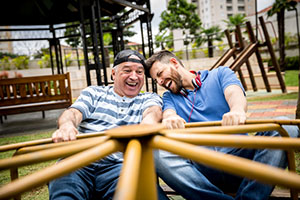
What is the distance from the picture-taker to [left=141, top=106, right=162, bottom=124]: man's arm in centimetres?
173

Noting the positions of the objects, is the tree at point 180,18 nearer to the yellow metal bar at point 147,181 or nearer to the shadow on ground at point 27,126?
the shadow on ground at point 27,126

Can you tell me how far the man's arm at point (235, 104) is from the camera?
129cm

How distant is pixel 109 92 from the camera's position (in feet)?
7.02

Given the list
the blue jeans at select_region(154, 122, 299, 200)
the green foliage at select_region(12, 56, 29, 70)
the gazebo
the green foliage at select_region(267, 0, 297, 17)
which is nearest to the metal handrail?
the blue jeans at select_region(154, 122, 299, 200)

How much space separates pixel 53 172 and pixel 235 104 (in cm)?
131

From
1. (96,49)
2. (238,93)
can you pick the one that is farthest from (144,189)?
(96,49)

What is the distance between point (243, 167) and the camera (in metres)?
0.59

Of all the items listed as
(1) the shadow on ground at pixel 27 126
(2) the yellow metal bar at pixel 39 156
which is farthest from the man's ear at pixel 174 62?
(1) the shadow on ground at pixel 27 126

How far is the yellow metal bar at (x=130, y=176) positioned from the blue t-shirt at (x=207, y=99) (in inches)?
46.3

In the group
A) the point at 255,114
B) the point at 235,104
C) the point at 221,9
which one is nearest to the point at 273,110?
the point at 255,114

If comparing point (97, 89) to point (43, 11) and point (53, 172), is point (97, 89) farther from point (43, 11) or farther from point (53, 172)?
point (43, 11)

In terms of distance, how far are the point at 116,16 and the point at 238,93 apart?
18.2 ft

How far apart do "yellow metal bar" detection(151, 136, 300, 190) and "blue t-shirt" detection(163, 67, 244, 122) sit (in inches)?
45.9

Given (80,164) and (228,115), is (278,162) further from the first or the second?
(80,164)
